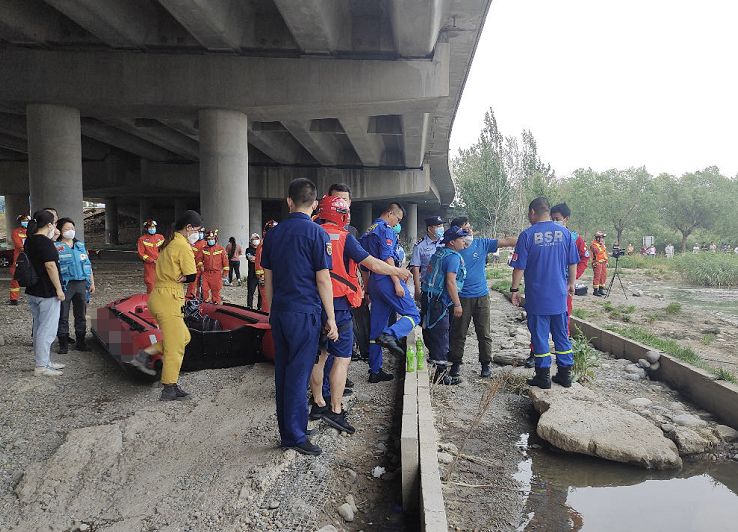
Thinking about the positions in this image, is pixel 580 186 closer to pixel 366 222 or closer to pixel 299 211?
pixel 366 222

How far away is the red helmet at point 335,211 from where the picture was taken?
14.1 ft

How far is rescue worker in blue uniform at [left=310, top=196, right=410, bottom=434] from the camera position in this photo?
13.5ft

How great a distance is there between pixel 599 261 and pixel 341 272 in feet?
37.8

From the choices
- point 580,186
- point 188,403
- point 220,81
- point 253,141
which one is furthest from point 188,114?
point 580,186

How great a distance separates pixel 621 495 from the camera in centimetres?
386

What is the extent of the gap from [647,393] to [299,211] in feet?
14.3

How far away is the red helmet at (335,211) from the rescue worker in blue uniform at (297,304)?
1.87ft

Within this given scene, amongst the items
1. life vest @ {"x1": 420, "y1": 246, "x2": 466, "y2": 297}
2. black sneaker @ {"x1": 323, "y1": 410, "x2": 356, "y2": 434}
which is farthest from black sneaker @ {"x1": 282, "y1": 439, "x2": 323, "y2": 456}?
life vest @ {"x1": 420, "y1": 246, "x2": 466, "y2": 297}

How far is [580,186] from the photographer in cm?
4984

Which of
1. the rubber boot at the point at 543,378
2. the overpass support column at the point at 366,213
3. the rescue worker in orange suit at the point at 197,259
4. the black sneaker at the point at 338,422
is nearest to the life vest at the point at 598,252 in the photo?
the rubber boot at the point at 543,378

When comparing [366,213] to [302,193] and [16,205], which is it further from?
[302,193]

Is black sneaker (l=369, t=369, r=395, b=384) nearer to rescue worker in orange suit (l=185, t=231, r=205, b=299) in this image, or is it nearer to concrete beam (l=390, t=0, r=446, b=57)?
rescue worker in orange suit (l=185, t=231, r=205, b=299)

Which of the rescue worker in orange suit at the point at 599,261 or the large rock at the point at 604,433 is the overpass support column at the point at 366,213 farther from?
the large rock at the point at 604,433

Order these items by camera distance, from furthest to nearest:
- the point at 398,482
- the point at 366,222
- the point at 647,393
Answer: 1. the point at 366,222
2. the point at 647,393
3. the point at 398,482
